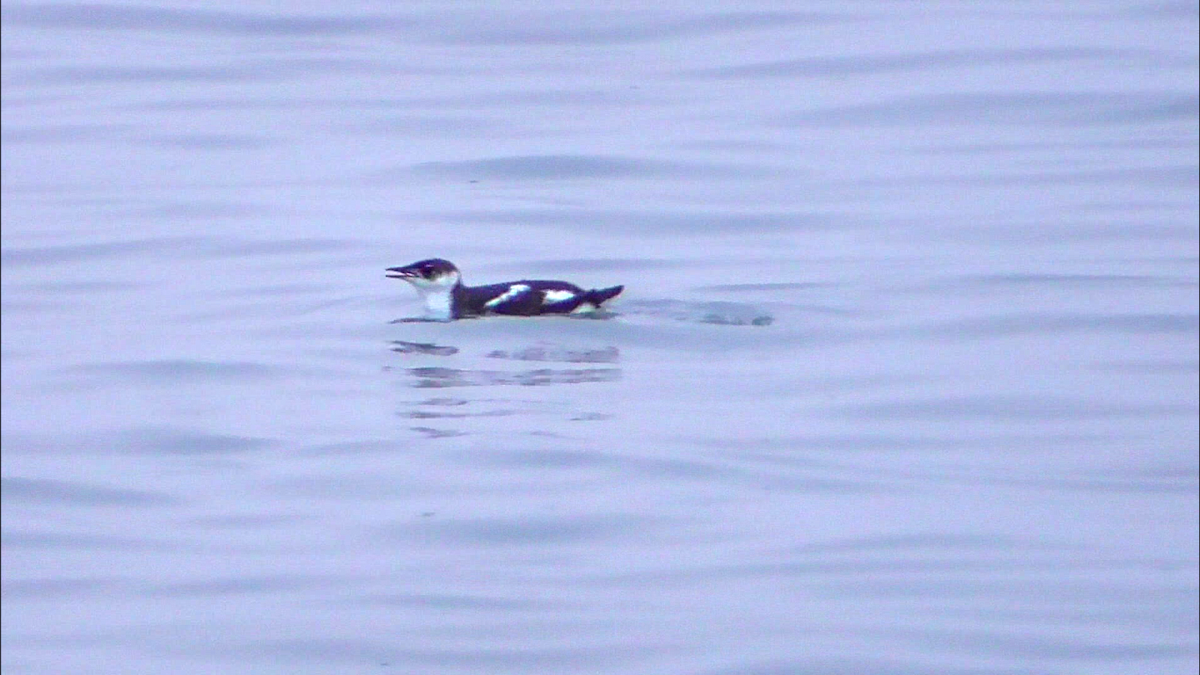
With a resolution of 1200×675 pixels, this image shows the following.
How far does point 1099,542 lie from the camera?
9.20 metres

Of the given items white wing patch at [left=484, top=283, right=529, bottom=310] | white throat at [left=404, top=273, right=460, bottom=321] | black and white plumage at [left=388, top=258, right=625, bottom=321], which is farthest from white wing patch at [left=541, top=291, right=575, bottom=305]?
white throat at [left=404, top=273, right=460, bottom=321]

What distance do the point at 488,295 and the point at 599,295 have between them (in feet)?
2.20

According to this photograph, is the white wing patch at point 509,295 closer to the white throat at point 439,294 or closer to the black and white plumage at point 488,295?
the black and white plumage at point 488,295

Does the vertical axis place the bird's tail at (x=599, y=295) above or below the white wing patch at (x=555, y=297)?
above

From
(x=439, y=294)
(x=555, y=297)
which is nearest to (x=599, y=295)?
(x=555, y=297)

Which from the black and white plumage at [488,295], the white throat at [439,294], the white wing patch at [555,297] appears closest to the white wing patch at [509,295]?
the black and white plumage at [488,295]

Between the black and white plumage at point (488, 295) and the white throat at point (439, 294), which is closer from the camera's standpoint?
the black and white plumage at point (488, 295)

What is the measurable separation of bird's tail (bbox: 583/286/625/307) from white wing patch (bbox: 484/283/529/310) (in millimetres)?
355

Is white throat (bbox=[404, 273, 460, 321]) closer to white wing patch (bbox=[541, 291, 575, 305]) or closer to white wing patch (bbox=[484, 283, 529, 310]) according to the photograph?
white wing patch (bbox=[484, 283, 529, 310])

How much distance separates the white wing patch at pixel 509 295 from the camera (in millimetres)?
14461

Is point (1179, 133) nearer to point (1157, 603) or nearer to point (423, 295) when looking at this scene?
point (423, 295)

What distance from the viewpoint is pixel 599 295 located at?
47.7 feet

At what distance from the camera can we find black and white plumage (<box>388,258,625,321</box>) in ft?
47.3

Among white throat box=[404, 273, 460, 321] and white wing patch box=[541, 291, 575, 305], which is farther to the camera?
white throat box=[404, 273, 460, 321]
